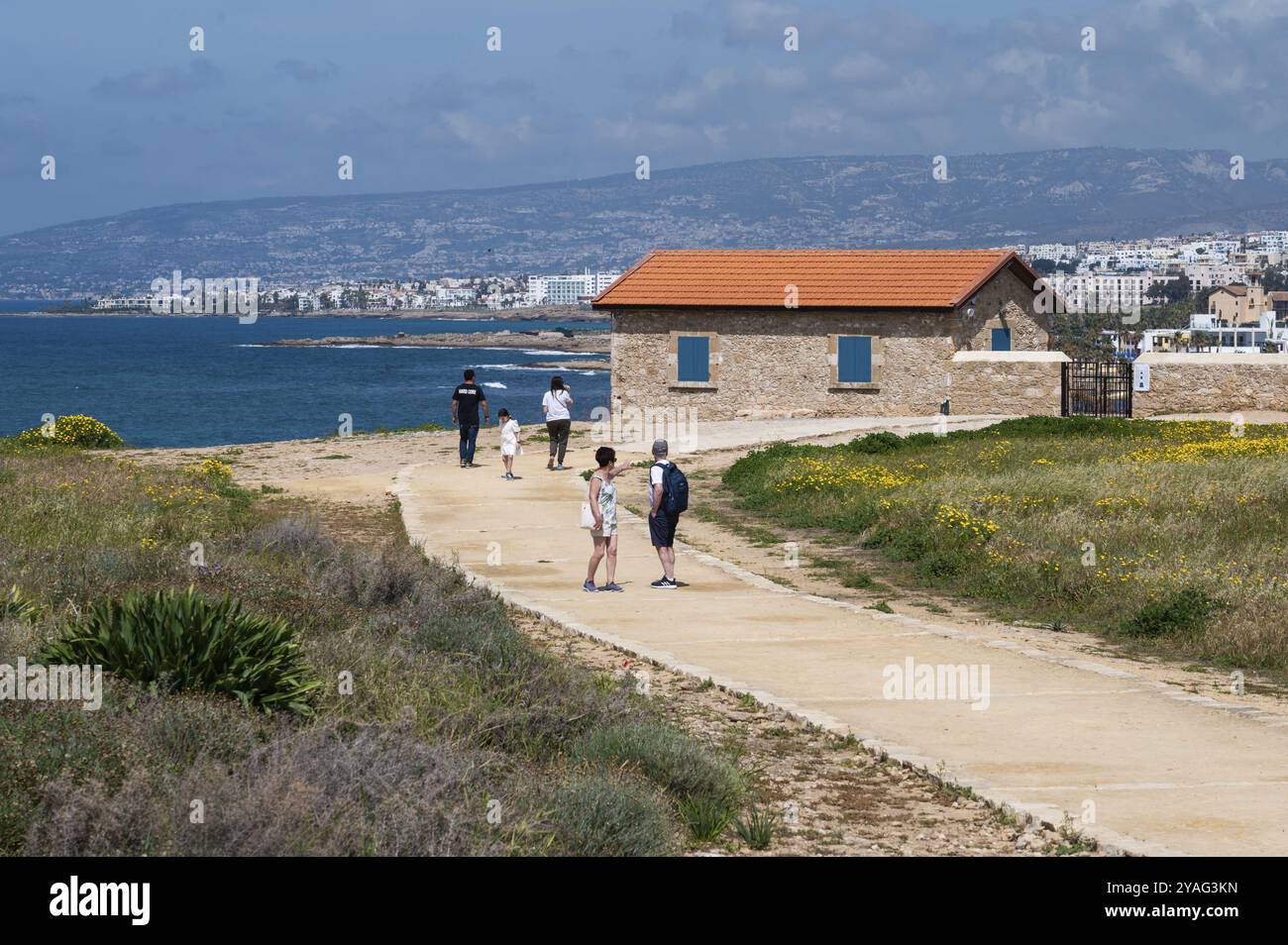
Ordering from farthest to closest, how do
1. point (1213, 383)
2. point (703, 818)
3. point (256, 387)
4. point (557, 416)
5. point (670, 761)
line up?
point (256, 387)
point (1213, 383)
point (557, 416)
point (670, 761)
point (703, 818)

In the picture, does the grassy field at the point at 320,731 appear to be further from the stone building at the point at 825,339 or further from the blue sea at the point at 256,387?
the blue sea at the point at 256,387

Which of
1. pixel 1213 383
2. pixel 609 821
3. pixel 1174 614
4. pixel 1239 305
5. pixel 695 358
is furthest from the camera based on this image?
pixel 1239 305

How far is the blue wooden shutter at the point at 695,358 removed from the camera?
35156 millimetres

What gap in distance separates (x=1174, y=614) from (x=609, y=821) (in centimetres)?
751

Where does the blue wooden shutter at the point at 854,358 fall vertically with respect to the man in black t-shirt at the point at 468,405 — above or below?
above

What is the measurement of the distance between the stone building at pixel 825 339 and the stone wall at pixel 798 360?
2 centimetres

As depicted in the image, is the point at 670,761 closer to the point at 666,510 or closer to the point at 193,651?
the point at 193,651

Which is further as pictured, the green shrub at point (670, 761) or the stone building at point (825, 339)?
the stone building at point (825, 339)

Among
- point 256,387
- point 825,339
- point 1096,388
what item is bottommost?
point 256,387

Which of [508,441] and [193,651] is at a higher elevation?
[508,441]

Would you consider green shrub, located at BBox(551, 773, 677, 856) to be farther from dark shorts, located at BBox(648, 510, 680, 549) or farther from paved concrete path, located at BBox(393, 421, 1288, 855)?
dark shorts, located at BBox(648, 510, 680, 549)

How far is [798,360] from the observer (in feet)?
114

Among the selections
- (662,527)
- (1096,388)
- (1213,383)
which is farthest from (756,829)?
(1213,383)

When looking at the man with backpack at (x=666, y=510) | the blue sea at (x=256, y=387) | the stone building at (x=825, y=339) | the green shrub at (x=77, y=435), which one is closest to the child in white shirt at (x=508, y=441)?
the man with backpack at (x=666, y=510)
